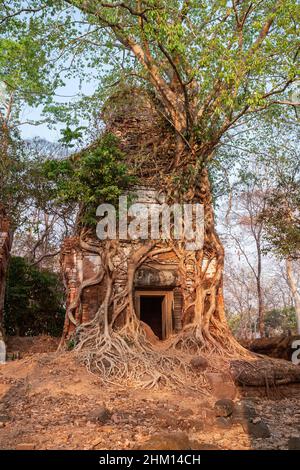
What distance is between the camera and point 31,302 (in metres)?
13.0

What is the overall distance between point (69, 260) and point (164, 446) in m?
6.10

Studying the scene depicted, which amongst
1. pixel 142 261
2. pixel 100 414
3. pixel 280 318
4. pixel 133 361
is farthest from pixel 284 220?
pixel 280 318

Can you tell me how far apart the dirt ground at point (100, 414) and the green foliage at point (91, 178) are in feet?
10.9

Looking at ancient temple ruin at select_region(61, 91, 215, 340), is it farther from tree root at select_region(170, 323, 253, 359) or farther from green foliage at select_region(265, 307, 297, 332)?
green foliage at select_region(265, 307, 297, 332)

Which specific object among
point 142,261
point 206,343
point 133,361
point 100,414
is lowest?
point 100,414

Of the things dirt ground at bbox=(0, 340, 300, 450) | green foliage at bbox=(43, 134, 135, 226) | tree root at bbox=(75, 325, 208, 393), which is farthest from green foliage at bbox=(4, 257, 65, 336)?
dirt ground at bbox=(0, 340, 300, 450)

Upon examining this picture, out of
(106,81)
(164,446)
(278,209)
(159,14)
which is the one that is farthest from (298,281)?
(164,446)

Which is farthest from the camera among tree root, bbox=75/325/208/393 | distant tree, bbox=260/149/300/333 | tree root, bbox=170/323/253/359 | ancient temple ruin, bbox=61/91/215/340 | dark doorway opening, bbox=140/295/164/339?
dark doorway opening, bbox=140/295/164/339

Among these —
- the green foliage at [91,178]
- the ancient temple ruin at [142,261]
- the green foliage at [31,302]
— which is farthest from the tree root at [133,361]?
the green foliage at [31,302]

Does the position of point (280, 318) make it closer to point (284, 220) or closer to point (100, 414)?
point (284, 220)

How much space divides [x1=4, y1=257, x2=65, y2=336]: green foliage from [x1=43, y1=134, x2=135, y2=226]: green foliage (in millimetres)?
4945

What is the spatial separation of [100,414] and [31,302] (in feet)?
29.5

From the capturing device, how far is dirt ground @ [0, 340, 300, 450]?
13.5 ft

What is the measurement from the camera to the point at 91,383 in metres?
5.88
